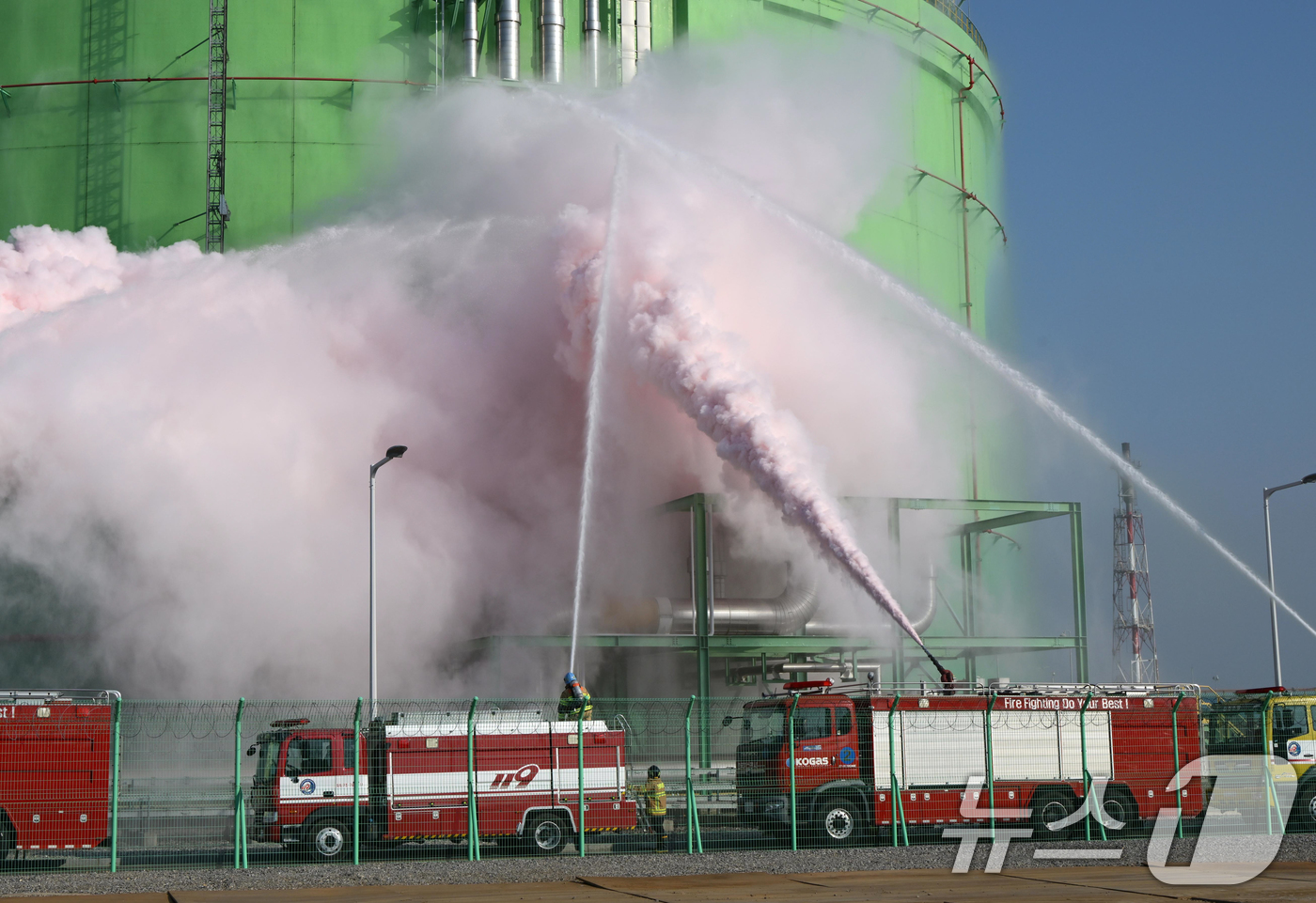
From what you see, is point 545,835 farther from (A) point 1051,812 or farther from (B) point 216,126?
(B) point 216,126

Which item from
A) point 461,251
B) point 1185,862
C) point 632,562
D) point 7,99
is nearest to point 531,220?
point 461,251

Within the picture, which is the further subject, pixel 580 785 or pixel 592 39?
pixel 592 39

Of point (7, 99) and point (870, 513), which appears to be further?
A: point (7, 99)

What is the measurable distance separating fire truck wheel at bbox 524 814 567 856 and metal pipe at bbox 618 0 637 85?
2811 cm

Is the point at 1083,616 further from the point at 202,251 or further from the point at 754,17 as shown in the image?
the point at 202,251

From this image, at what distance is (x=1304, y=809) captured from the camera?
23797mm

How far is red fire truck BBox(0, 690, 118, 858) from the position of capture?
18.8m

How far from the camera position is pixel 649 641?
3506cm

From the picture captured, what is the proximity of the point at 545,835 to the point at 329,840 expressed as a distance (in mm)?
3101

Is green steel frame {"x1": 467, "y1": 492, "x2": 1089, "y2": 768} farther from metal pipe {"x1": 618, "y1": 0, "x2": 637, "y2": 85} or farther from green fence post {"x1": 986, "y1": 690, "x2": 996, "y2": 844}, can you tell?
metal pipe {"x1": 618, "y1": 0, "x2": 637, "y2": 85}

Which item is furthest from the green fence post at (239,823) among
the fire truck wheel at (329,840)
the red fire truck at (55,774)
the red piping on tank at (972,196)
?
the red piping on tank at (972,196)

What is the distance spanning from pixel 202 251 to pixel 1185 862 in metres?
32.2

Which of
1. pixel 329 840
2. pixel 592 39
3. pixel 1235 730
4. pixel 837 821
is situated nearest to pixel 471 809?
pixel 329 840

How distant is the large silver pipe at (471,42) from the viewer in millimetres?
42000
